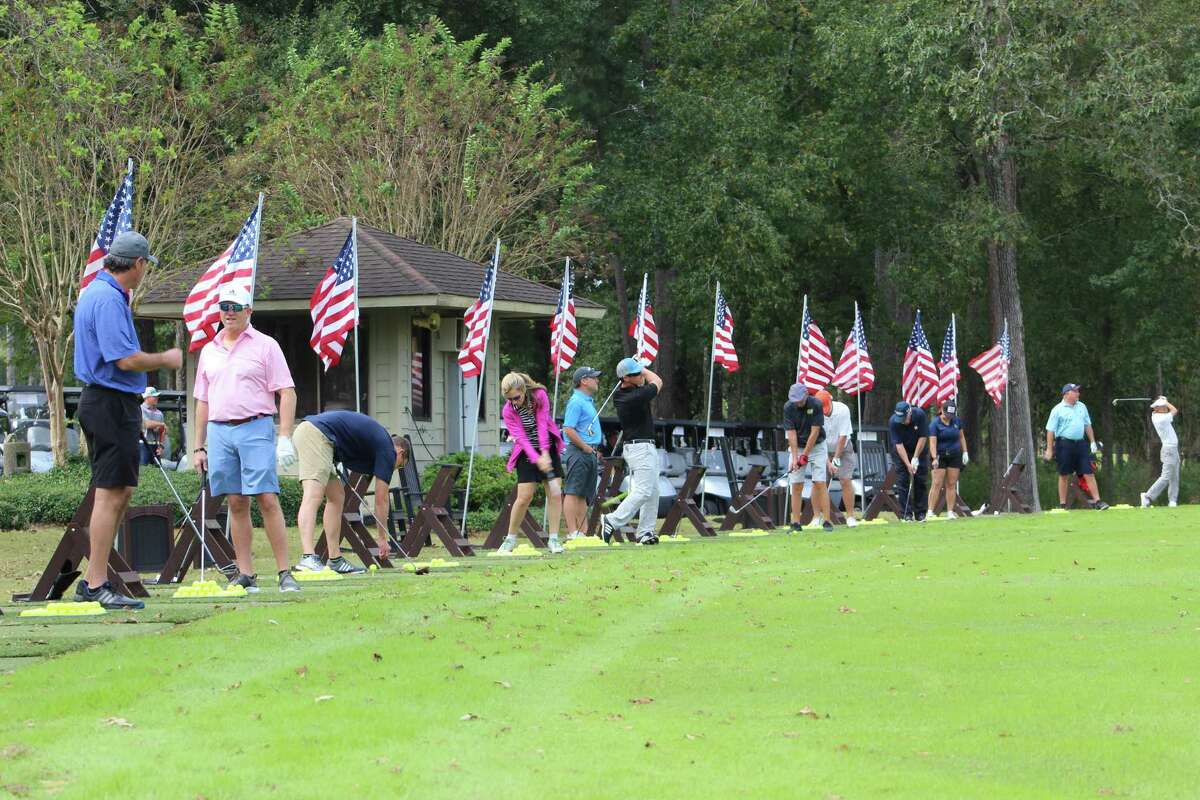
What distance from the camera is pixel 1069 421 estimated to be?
2931 centimetres

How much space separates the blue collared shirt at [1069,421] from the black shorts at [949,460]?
5.20ft

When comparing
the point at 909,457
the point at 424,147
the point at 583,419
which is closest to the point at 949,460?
the point at 909,457

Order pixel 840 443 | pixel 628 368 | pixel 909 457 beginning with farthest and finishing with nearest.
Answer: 1. pixel 909 457
2. pixel 840 443
3. pixel 628 368

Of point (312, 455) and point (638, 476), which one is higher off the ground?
point (312, 455)

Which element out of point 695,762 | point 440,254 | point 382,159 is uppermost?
point 382,159

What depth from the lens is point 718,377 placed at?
59562 mm

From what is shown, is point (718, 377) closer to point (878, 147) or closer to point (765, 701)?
point (878, 147)

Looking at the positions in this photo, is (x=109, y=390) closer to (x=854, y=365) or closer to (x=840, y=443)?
(x=840, y=443)

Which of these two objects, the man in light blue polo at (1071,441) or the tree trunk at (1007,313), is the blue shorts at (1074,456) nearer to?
the man in light blue polo at (1071,441)

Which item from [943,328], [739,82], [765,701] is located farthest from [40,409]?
[765,701]

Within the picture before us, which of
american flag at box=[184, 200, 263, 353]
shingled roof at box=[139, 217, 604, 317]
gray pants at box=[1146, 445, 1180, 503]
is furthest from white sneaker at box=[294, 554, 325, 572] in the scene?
gray pants at box=[1146, 445, 1180, 503]

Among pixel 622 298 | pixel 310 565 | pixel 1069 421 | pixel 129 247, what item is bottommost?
pixel 310 565

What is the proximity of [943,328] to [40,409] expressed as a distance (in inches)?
1024

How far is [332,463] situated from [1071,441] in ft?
54.9
